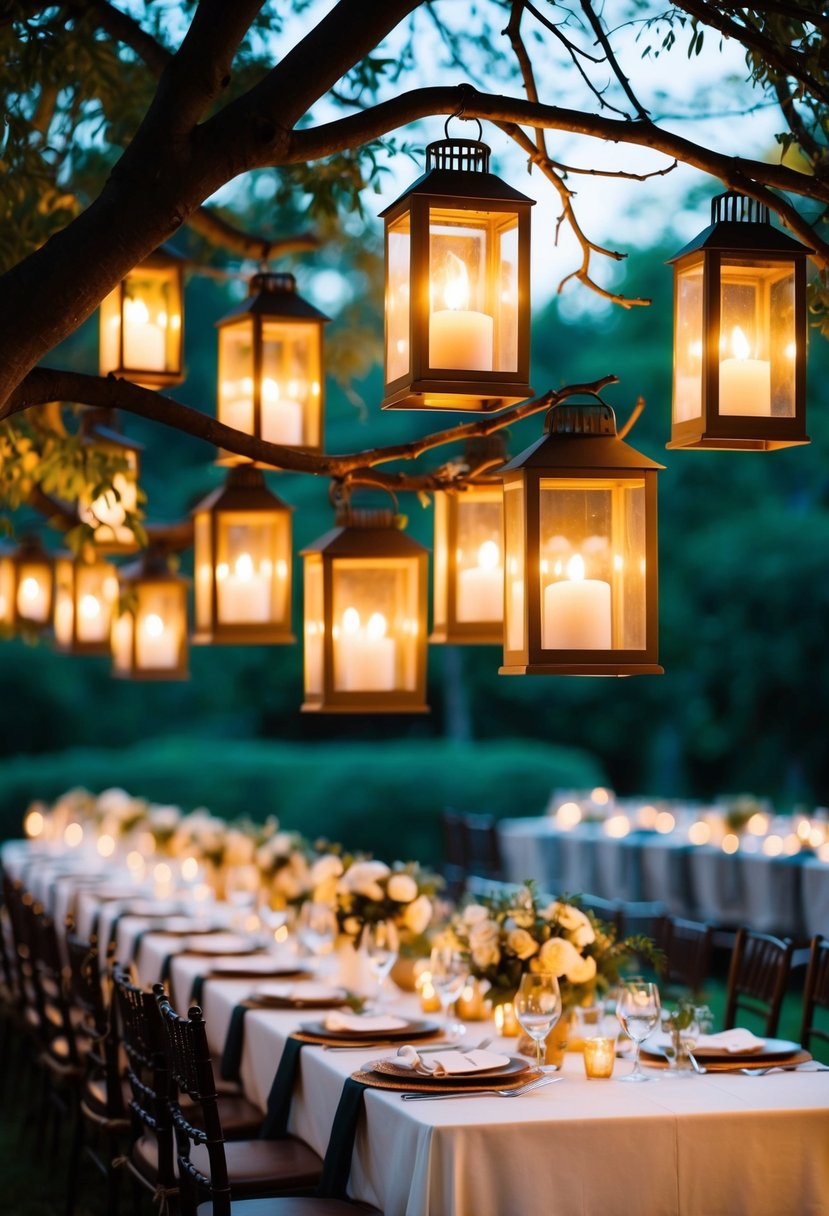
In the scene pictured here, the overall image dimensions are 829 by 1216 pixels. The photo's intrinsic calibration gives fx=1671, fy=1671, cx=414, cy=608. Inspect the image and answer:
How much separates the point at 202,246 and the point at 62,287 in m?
6.66

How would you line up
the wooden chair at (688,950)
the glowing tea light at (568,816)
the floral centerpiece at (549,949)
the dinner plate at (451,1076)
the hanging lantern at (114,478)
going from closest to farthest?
the dinner plate at (451,1076) < the floral centerpiece at (549,949) < the wooden chair at (688,950) < the hanging lantern at (114,478) < the glowing tea light at (568,816)

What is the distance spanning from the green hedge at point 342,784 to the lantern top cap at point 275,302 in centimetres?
1010

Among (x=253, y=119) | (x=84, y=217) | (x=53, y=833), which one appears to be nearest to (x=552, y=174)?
(x=253, y=119)

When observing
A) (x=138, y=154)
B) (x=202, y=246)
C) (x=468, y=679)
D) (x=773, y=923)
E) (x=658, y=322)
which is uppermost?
(x=658, y=322)

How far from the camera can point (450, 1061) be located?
4.38 meters

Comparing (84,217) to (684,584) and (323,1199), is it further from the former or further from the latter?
(684,584)

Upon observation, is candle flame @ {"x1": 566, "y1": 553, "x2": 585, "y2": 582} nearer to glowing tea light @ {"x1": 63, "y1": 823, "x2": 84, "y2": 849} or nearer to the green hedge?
glowing tea light @ {"x1": 63, "y1": 823, "x2": 84, "y2": 849}

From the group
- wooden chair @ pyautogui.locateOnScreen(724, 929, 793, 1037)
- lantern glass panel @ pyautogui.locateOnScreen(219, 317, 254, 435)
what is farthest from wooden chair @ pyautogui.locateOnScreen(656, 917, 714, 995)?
lantern glass panel @ pyautogui.locateOnScreen(219, 317, 254, 435)

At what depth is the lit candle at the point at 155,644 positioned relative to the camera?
782cm

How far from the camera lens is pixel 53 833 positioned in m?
11.8

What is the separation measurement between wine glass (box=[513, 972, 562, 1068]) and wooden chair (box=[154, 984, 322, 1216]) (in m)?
0.81

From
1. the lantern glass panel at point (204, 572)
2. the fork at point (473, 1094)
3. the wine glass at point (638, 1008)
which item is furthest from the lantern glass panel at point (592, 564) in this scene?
the lantern glass panel at point (204, 572)

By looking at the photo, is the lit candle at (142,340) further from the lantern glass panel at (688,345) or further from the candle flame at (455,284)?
the lantern glass panel at (688,345)

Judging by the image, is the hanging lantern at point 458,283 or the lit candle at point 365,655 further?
the lit candle at point 365,655
